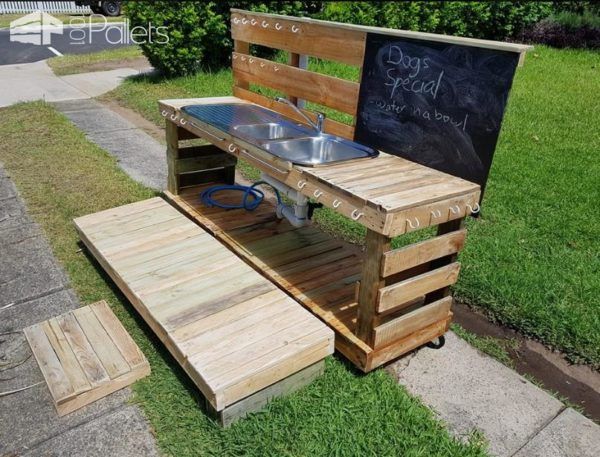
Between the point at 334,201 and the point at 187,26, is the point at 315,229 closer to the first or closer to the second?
the point at 334,201

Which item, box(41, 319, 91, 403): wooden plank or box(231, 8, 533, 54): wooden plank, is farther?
box(231, 8, 533, 54): wooden plank

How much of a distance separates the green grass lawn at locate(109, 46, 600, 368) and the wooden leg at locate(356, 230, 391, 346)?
1149mm

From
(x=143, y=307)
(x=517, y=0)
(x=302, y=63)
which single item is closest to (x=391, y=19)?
(x=517, y=0)

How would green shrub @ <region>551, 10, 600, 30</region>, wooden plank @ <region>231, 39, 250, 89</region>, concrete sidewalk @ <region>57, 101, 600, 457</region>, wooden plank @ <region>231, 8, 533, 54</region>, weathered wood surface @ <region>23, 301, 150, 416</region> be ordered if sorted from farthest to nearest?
green shrub @ <region>551, 10, 600, 30</region> < wooden plank @ <region>231, 39, 250, 89</region> < wooden plank @ <region>231, 8, 533, 54</region> < weathered wood surface @ <region>23, 301, 150, 416</region> < concrete sidewalk @ <region>57, 101, 600, 457</region>

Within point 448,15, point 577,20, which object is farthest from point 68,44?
point 577,20

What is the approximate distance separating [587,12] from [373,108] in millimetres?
14668

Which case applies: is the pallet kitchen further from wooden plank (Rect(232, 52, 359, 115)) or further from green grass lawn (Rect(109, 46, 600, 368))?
green grass lawn (Rect(109, 46, 600, 368))

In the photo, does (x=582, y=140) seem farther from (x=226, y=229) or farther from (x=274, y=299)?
(x=274, y=299)

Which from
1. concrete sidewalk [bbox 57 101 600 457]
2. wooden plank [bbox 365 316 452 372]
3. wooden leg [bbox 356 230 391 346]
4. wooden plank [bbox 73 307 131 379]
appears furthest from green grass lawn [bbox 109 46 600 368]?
wooden plank [bbox 73 307 131 379]

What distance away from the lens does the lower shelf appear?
2938 millimetres

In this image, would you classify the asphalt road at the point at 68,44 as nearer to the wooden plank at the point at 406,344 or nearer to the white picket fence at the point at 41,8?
the white picket fence at the point at 41,8

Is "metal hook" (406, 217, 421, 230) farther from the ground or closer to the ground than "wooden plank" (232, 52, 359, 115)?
closer to the ground

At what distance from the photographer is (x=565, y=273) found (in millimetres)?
3768

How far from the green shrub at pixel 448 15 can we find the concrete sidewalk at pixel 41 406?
8.10m
